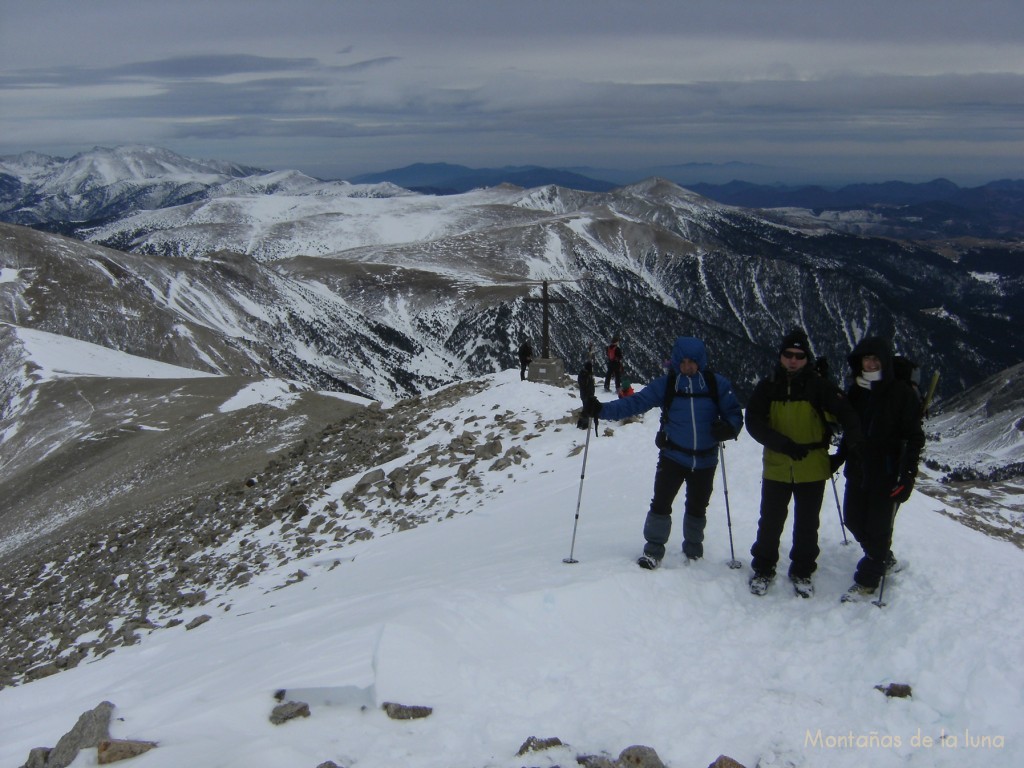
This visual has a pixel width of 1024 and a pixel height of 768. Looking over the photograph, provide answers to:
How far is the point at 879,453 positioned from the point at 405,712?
5665 millimetres

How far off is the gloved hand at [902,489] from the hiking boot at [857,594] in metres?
1.10

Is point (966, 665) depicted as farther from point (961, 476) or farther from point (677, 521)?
point (961, 476)

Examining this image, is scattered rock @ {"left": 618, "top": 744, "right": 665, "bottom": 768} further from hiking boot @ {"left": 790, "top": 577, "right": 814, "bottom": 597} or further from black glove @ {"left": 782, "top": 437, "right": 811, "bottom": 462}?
black glove @ {"left": 782, "top": 437, "right": 811, "bottom": 462}

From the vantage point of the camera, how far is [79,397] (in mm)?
46188

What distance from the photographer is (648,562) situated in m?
9.26

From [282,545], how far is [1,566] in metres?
13.5

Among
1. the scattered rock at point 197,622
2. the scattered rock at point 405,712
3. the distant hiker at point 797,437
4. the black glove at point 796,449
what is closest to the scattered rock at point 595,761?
the scattered rock at point 405,712

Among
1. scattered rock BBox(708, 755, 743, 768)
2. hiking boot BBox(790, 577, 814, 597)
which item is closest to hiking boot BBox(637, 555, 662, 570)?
hiking boot BBox(790, 577, 814, 597)

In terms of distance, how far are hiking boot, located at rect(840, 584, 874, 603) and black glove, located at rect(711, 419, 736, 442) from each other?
2.20 metres

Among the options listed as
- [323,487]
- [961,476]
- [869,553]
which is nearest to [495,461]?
[323,487]

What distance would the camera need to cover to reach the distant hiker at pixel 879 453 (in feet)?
25.4

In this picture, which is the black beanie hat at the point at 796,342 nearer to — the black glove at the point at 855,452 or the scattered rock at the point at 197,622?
the black glove at the point at 855,452

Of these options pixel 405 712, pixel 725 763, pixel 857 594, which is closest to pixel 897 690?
pixel 857 594

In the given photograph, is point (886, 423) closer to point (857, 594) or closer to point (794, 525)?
point (794, 525)
